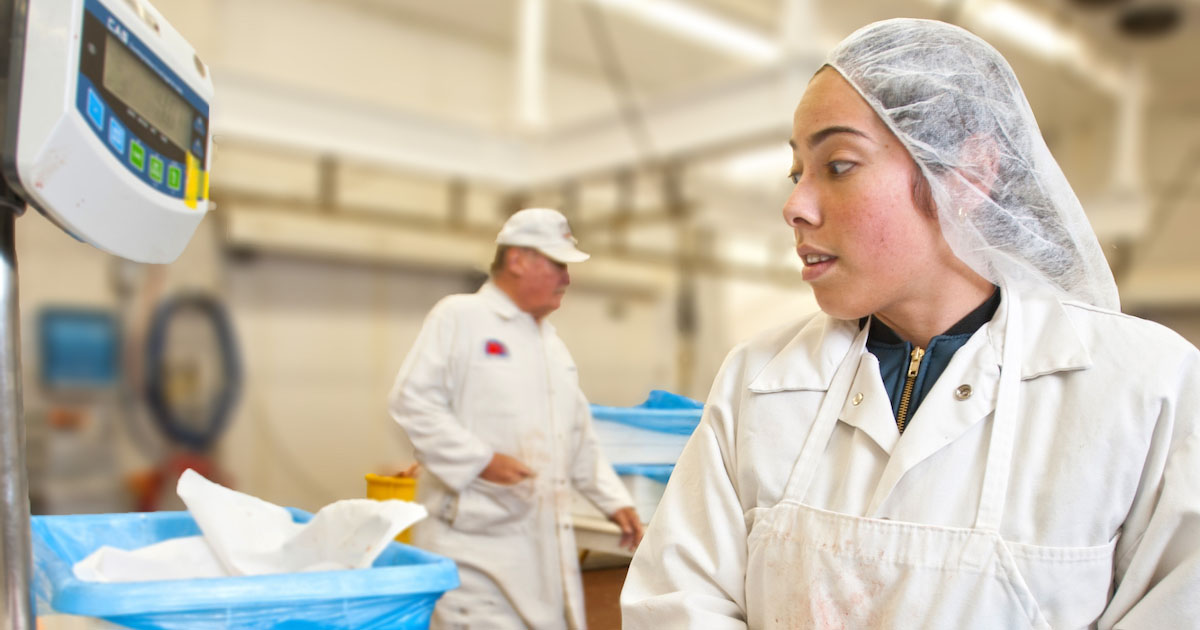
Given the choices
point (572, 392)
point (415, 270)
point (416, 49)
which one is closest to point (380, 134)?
point (415, 270)

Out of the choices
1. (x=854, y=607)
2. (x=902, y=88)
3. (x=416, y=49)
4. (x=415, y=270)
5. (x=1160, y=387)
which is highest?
(x=416, y=49)

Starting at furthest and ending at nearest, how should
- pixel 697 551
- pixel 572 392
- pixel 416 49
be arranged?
1. pixel 416 49
2. pixel 572 392
3. pixel 697 551

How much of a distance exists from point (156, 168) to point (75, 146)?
0.14m

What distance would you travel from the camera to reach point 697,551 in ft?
3.09

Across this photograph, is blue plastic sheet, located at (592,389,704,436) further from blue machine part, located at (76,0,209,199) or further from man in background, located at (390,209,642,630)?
blue machine part, located at (76,0,209,199)

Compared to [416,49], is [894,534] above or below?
below

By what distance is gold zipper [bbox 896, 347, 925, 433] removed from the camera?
924mm

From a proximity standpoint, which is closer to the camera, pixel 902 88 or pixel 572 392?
pixel 902 88

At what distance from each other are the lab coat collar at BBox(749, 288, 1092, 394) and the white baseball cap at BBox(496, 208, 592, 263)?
17.4 inches

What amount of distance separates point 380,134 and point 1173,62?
19.5ft

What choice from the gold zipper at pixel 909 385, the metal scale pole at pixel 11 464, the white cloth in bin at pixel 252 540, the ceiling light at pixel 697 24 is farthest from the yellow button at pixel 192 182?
the ceiling light at pixel 697 24

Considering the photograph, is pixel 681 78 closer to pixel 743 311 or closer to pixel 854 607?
pixel 743 311

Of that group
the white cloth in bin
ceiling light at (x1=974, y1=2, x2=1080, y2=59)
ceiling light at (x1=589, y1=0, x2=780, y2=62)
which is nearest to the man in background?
the white cloth in bin

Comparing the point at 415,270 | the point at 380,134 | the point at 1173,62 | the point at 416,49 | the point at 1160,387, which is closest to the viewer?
the point at 1160,387
